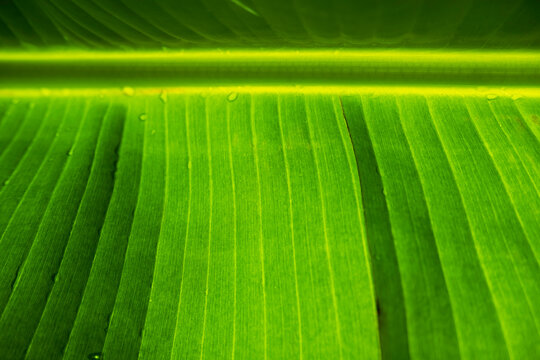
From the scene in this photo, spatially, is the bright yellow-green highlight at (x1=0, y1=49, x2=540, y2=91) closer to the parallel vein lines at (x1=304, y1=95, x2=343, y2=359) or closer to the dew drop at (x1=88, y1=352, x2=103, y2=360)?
the parallel vein lines at (x1=304, y1=95, x2=343, y2=359)

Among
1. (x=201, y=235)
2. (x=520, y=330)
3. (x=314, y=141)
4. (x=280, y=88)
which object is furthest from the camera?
(x=280, y=88)

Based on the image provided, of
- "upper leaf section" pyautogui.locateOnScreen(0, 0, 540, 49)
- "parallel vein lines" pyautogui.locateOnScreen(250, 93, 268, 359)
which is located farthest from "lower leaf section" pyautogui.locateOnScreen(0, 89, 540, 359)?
"upper leaf section" pyautogui.locateOnScreen(0, 0, 540, 49)

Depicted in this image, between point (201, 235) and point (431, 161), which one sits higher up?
point (431, 161)

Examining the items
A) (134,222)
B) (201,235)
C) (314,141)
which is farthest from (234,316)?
(314,141)

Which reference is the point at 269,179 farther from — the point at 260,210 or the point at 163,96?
the point at 163,96

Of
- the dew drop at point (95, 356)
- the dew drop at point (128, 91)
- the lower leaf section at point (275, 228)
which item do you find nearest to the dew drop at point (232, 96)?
the lower leaf section at point (275, 228)

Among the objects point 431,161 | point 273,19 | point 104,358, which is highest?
point 273,19

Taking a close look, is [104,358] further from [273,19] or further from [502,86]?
[502,86]

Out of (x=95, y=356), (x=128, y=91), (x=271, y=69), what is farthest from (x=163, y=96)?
(x=95, y=356)

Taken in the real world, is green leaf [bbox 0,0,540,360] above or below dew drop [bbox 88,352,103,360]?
above
